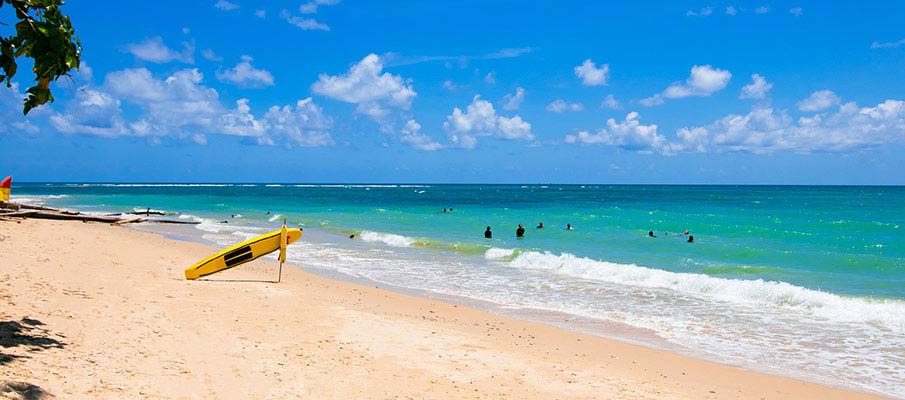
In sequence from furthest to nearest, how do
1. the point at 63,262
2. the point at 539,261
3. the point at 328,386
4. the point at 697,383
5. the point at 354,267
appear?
the point at 539,261 → the point at 354,267 → the point at 63,262 → the point at 697,383 → the point at 328,386

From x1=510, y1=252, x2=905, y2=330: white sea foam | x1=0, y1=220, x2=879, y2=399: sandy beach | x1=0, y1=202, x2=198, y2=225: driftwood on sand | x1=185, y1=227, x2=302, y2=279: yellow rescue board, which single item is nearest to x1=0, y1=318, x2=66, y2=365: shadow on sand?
x1=0, y1=220, x2=879, y2=399: sandy beach

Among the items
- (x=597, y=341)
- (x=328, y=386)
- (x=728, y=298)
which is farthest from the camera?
(x=728, y=298)

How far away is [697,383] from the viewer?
8148mm

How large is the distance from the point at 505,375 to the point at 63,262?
36.1 ft

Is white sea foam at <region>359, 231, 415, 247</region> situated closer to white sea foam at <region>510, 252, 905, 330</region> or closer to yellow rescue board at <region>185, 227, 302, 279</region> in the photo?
white sea foam at <region>510, 252, 905, 330</region>

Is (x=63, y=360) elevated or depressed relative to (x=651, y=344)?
elevated

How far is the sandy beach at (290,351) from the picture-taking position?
639cm

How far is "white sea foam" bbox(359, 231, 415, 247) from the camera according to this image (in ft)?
91.6

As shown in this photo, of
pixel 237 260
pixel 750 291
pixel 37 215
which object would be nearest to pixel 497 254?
pixel 750 291

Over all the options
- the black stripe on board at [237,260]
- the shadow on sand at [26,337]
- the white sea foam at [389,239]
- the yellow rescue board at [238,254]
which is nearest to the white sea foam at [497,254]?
the white sea foam at [389,239]

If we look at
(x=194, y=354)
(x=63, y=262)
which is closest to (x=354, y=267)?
(x=63, y=262)

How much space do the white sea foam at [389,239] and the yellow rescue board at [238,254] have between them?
41.7 feet

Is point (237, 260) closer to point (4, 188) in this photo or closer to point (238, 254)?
point (238, 254)

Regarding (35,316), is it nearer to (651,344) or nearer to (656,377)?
(656,377)
